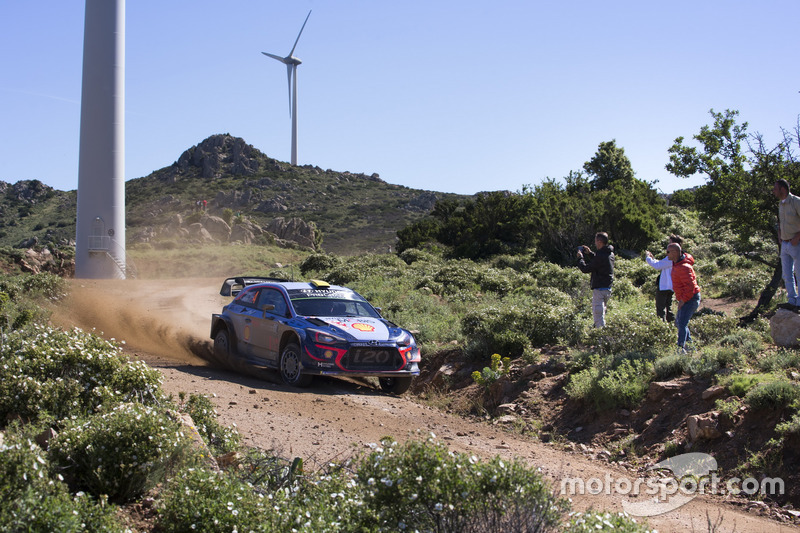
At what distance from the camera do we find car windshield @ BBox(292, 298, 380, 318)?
12.2 m

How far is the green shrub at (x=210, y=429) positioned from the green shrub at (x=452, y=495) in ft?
8.99

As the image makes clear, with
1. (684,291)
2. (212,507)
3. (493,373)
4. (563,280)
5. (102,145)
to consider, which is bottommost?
(212,507)

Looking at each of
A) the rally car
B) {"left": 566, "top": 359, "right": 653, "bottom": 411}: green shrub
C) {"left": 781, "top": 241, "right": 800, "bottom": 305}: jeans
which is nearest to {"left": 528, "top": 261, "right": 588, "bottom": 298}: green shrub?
the rally car

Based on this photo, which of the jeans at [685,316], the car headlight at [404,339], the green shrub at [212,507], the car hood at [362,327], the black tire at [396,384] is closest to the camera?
the green shrub at [212,507]

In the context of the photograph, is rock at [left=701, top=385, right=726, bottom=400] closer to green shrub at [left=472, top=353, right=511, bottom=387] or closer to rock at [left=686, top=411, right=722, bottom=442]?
rock at [left=686, top=411, right=722, bottom=442]

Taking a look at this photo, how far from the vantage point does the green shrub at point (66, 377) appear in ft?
20.8

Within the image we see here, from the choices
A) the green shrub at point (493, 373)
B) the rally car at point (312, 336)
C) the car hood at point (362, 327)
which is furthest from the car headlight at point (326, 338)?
the green shrub at point (493, 373)

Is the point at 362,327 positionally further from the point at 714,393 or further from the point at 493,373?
the point at 714,393

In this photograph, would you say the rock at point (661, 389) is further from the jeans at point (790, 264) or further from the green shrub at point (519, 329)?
the green shrub at point (519, 329)

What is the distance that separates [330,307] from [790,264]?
23.5 feet

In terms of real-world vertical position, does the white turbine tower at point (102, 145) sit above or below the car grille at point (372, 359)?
above

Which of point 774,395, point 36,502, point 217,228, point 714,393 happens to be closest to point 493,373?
point 714,393

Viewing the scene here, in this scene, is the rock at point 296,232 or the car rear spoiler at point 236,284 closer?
the car rear spoiler at point 236,284

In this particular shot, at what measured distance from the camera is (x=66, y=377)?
22.2 ft
